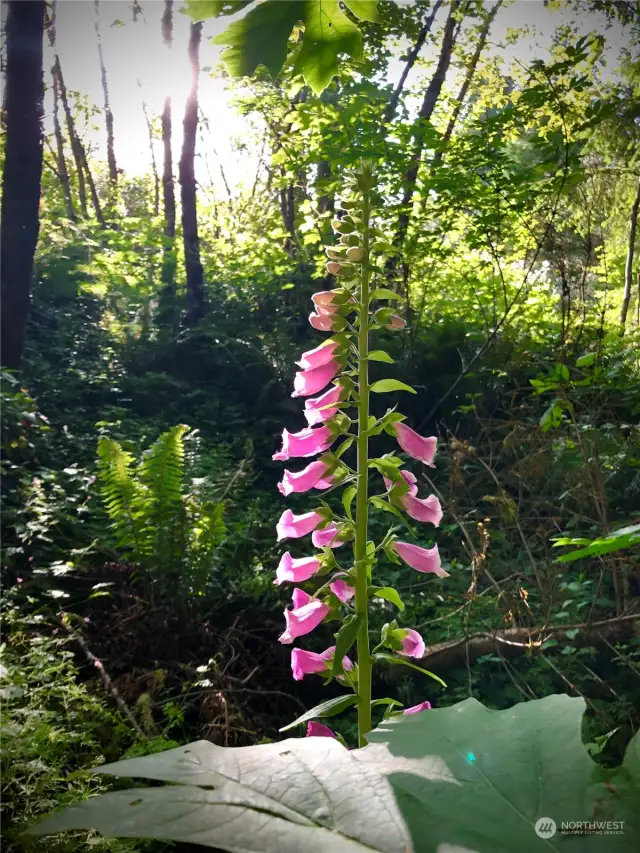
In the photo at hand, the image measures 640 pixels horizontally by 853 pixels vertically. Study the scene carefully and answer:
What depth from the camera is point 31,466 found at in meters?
1.92

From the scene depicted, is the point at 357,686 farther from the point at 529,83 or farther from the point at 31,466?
the point at 529,83

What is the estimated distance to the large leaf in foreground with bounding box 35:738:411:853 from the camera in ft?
0.55

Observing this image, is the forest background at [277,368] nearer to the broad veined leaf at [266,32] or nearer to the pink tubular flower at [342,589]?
the broad veined leaf at [266,32]

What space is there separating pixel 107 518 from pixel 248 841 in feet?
5.26

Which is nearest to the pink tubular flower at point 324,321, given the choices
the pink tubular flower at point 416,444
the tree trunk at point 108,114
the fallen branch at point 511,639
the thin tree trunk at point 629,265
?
the pink tubular flower at point 416,444

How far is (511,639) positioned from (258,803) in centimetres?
114

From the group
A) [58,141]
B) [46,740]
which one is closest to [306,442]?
[46,740]

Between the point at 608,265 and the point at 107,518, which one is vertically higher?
the point at 608,265

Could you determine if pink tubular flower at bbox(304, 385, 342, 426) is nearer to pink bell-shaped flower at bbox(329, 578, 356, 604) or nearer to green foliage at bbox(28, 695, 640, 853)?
pink bell-shaped flower at bbox(329, 578, 356, 604)

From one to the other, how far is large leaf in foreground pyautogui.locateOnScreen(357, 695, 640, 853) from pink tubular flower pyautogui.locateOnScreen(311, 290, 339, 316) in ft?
1.25

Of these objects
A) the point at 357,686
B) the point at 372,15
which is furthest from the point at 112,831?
the point at 372,15

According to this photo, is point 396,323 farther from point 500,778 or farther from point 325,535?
point 500,778

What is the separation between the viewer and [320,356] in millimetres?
570

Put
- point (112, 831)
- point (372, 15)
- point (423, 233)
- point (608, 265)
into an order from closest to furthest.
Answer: point (112, 831) → point (372, 15) → point (608, 265) → point (423, 233)
